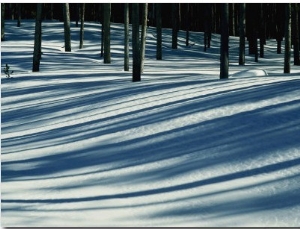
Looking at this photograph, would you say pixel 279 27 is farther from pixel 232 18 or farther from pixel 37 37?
pixel 37 37

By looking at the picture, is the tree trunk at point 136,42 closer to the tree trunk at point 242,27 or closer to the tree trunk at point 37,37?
the tree trunk at point 37,37

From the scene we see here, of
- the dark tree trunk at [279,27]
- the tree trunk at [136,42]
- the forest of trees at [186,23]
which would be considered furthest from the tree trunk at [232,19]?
the tree trunk at [136,42]

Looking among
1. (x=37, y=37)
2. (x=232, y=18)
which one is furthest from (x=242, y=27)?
(x=232, y=18)

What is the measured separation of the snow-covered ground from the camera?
20.8ft

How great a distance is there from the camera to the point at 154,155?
8.58m

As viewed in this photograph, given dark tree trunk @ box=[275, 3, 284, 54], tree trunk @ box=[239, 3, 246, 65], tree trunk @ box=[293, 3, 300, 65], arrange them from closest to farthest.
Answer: tree trunk @ box=[293, 3, 300, 65] → tree trunk @ box=[239, 3, 246, 65] → dark tree trunk @ box=[275, 3, 284, 54]

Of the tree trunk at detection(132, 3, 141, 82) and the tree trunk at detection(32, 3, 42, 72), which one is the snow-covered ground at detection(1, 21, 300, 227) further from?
the tree trunk at detection(32, 3, 42, 72)

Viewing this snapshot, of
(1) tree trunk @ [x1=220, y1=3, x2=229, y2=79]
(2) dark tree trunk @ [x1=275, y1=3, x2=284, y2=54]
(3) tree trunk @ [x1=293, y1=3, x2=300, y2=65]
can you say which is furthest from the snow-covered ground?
(2) dark tree trunk @ [x1=275, y1=3, x2=284, y2=54]

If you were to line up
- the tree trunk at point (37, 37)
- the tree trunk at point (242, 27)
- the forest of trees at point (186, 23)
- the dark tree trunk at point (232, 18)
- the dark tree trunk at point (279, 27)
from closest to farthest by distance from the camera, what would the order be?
the forest of trees at point (186, 23)
the tree trunk at point (37, 37)
the tree trunk at point (242, 27)
the dark tree trunk at point (279, 27)
the dark tree trunk at point (232, 18)

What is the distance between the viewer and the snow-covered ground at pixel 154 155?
6352 mm

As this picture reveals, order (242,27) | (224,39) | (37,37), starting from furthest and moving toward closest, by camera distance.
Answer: (242,27) → (37,37) → (224,39)

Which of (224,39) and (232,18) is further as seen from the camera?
(232,18)

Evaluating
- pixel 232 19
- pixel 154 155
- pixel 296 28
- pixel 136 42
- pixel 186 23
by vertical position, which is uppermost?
pixel 232 19

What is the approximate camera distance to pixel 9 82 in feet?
59.6
